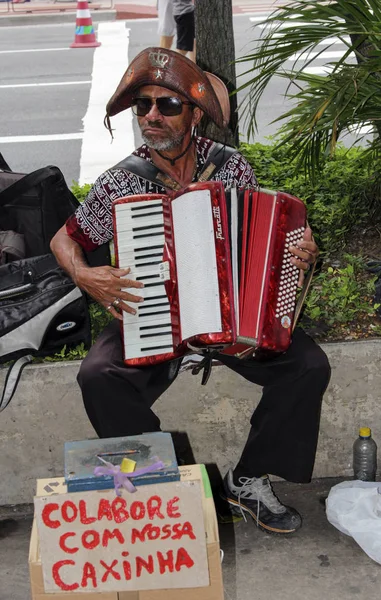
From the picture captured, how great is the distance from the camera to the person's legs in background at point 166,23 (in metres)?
9.55

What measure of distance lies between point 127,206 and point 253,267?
1.59ft

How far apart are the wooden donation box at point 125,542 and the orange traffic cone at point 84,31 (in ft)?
36.6

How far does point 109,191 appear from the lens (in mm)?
3707

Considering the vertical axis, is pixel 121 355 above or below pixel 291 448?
above

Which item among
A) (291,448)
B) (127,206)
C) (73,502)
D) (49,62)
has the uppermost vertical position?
(49,62)

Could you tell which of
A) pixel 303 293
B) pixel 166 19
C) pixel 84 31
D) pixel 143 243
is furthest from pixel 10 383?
pixel 84 31

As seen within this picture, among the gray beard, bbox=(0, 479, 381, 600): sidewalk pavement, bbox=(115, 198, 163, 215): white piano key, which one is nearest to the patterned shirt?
the gray beard

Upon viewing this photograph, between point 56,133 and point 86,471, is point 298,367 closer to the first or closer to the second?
point 86,471

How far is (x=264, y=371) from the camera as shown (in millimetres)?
3656

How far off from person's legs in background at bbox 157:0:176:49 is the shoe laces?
22.1 feet

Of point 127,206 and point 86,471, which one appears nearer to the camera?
point 86,471

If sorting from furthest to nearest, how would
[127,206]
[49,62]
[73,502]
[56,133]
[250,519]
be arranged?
[49,62] < [56,133] < [250,519] < [127,206] < [73,502]

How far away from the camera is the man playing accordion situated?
11.7 ft

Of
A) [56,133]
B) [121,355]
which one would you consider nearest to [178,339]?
[121,355]
